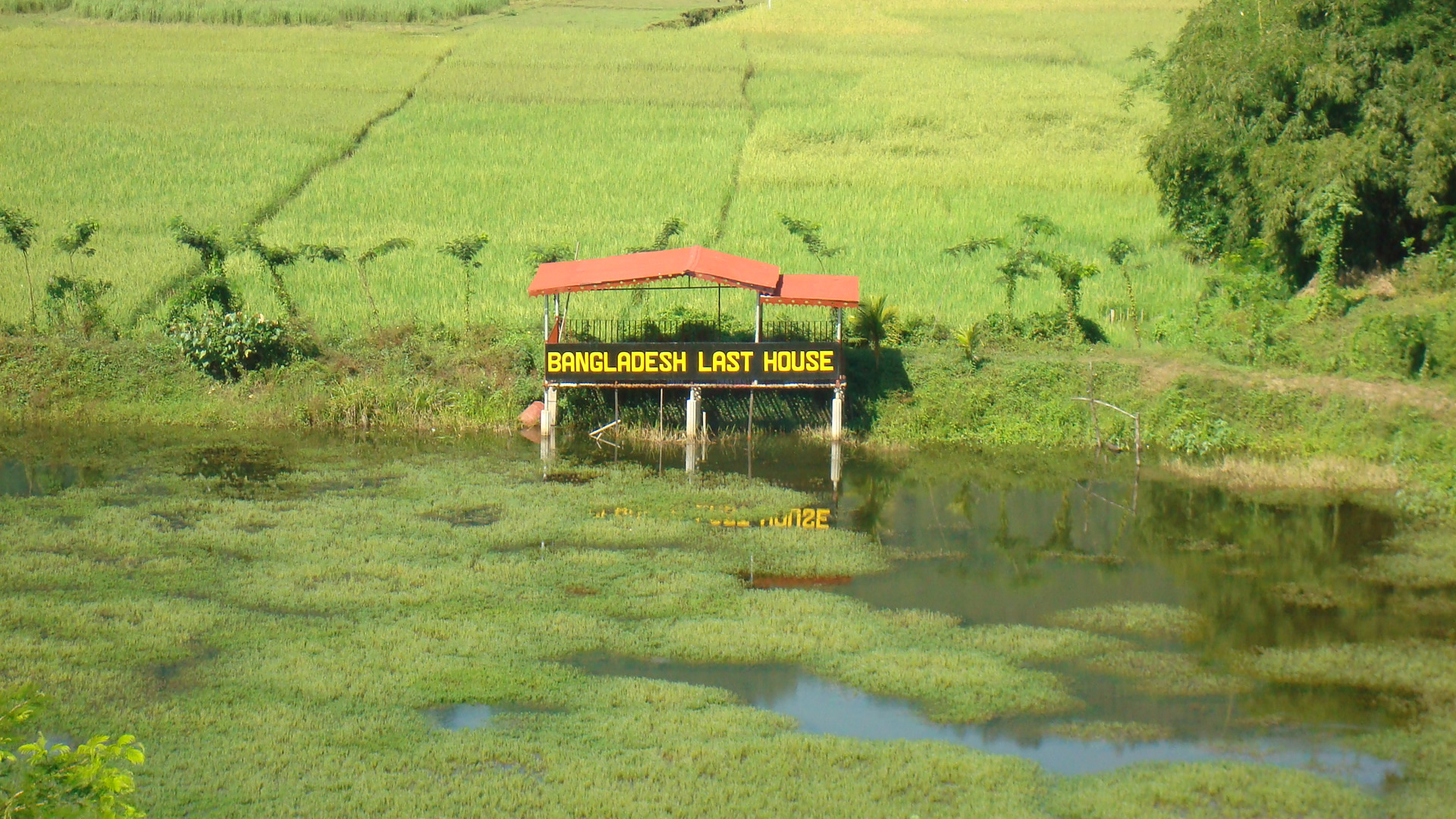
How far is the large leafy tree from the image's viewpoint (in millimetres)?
24844

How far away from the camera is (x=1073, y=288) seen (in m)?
25.4

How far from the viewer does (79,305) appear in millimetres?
25984

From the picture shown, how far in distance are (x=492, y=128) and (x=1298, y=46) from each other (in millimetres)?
21224

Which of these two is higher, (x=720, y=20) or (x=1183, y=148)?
(x=720, y=20)

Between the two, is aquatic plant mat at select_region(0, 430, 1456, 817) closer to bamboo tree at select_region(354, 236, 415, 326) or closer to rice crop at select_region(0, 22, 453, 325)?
bamboo tree at select_region(354, 236, 415, 326)

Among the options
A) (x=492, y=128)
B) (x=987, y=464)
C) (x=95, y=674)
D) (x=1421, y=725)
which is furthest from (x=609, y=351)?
(x=492, y=128)

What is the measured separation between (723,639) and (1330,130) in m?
17.7

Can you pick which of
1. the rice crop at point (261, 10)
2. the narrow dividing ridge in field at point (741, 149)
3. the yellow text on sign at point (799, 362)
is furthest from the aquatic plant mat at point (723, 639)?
the rice crop at point (261, 10)

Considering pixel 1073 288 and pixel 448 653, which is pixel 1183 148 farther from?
pixel 448 653

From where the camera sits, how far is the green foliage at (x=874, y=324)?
24234mm

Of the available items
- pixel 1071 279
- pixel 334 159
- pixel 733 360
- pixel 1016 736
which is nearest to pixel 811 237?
pixel 1071 279

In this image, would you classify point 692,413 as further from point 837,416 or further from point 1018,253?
point 1018,253

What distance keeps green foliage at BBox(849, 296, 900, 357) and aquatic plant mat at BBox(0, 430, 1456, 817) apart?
3.29 meters

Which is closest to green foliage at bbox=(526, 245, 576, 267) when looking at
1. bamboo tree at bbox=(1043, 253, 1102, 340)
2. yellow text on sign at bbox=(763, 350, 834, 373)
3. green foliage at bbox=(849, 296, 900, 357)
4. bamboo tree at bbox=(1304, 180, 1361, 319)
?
yellow text on sign at bbox=(763, 350, 834, 373)
